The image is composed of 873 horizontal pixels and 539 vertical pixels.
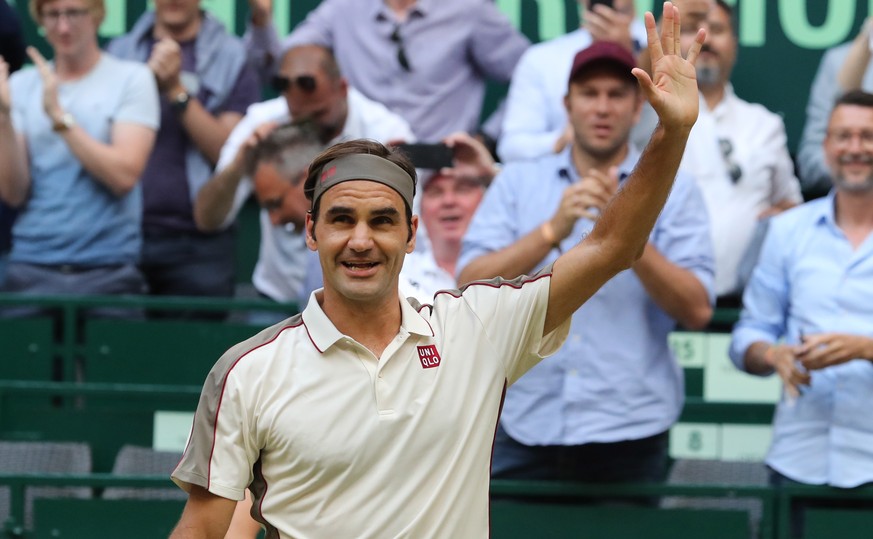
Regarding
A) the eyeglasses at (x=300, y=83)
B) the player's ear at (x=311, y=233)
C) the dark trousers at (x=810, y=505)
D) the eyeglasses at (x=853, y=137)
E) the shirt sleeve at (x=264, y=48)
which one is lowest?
the dark trousers at (x=810, y=505)

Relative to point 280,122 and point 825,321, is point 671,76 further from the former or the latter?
point 280,122

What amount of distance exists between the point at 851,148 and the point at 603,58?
109 centimetres

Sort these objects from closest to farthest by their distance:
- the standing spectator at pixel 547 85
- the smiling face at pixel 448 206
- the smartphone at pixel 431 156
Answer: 1. the smartphone at pixel 431 156
2. the smiling face at pixel 448 206
3. the standing spectator at pixel 547 85

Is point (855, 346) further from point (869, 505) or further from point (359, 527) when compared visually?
point (359, 527)

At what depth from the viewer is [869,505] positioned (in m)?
5.88

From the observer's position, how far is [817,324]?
594cm

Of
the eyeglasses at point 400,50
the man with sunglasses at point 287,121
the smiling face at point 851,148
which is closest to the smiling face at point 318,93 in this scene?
the man with sunglasses at point 287,121

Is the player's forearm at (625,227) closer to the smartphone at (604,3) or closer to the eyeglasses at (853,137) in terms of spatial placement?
the eyeglasses at (853,137)

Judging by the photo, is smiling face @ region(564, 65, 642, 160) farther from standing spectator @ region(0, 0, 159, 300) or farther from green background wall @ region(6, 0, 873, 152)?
green background wall @ region(6, 0, 873, 152)

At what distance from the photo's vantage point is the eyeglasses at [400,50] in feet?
24.9

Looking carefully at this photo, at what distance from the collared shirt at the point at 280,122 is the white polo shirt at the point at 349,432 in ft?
11.2

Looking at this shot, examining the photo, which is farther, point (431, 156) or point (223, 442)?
point (431, 156)

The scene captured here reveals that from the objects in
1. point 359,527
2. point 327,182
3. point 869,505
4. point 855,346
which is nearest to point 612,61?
point 855,346

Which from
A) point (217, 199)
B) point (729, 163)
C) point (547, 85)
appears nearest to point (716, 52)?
point (729, 163)
